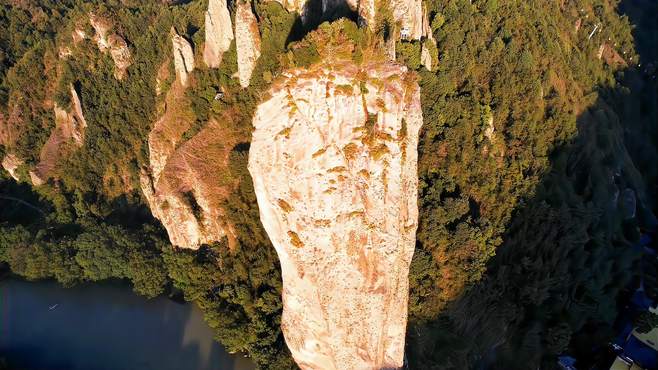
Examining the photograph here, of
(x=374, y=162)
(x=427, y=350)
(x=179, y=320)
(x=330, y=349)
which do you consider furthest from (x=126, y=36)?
(x=427, y=350)

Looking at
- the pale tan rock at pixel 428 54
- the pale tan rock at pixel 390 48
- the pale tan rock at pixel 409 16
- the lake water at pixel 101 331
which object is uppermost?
the pale tan rock at pixel 409 16

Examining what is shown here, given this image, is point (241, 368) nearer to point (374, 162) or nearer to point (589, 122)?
point (374, 162)

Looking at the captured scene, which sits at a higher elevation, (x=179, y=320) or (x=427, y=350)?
(x=427, y=350)

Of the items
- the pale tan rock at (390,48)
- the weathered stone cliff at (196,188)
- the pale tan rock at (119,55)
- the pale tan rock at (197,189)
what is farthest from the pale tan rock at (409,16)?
the pale tan rock at (119,55)

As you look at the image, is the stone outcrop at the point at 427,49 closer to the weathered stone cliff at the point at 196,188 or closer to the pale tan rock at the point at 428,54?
the pale tan rock at the point at 428,54

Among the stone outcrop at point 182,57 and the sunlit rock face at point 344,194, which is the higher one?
the stone outcrop at point 182,57

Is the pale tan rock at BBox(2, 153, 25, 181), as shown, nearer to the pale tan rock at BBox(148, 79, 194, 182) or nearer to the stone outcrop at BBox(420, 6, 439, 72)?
the pale tan rock at BBox(148, 79, 194, 182)
